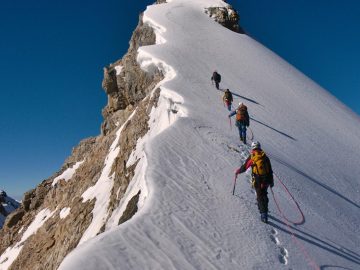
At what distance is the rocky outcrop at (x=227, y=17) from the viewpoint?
44781 millimetres

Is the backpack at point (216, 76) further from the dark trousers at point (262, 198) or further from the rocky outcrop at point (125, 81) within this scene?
the dark trousers at point (262, 198)

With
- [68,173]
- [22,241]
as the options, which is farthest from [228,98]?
[68,173]

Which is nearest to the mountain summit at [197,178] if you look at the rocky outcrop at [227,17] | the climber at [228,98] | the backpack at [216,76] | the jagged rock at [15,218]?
the jagged rock at [15,218]

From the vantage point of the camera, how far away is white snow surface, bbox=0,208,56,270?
2952cm

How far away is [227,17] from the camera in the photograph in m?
45.0

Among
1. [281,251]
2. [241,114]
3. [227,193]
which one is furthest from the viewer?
[241,114]

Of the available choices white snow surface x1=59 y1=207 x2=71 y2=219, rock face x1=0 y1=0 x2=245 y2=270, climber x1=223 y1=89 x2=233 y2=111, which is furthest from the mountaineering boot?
white snow surface x1=59 y1=207 x2=71 y2=219

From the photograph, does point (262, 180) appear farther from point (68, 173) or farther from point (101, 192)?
point (68, 173)

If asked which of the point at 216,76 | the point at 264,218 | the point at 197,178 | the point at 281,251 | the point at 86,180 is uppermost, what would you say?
the point at 216,76

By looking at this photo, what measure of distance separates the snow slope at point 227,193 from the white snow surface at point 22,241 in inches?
669

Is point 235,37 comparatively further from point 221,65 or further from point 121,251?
point 121,251

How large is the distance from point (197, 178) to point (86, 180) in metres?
19.1

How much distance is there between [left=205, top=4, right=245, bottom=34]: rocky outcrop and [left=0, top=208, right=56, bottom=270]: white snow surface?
29.4 m

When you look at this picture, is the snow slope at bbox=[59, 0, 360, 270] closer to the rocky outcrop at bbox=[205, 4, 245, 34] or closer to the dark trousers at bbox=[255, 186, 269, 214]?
the dark trousers at bbox=[255, 186, 269, 214]
